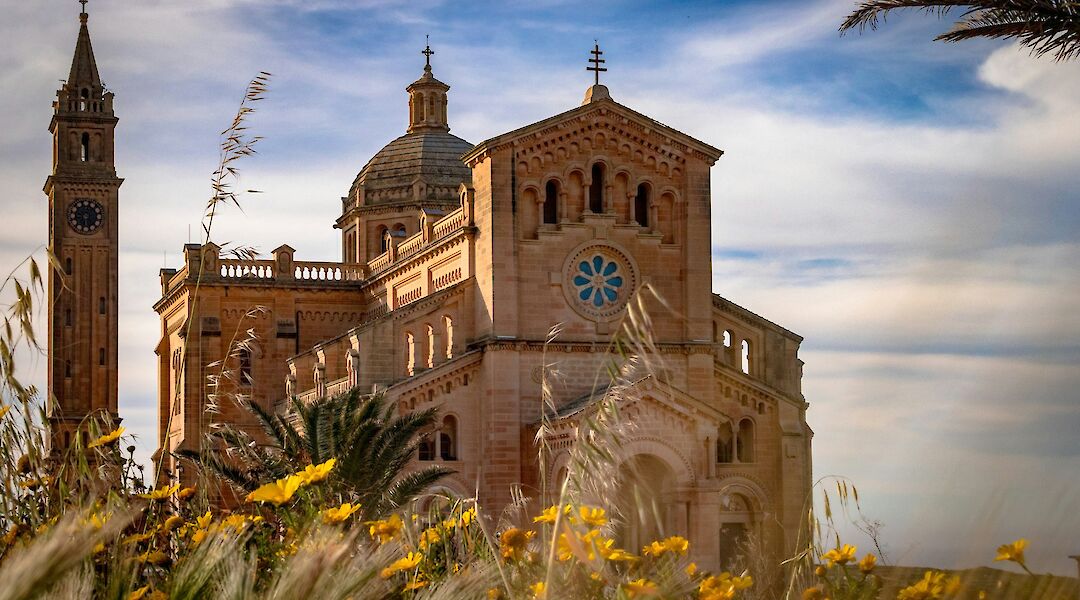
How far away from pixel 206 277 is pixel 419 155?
1381 cm

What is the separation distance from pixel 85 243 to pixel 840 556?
77783 millimetres

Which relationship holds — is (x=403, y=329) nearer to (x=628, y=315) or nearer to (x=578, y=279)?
(x=578, y=279)

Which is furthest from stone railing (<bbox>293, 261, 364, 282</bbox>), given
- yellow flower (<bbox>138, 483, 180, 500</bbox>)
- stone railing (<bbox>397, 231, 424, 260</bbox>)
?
yellow flower (<bbox>138, 483, 180, 500</bbox>)

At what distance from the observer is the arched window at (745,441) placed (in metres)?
45.8

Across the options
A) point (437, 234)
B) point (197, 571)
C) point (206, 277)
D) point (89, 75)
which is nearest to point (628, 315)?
point (197, 571)

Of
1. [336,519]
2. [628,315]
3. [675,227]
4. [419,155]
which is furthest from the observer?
[419,155]

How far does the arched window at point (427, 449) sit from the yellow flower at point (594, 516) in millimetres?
33933

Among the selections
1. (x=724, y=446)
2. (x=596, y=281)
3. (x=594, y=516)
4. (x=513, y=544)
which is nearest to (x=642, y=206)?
(x=596, y=281)

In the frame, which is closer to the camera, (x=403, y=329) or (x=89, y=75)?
(x=403, y=329)

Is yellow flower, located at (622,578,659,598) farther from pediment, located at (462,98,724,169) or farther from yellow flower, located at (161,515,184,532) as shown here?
pediment, located at (462,98,724,169)

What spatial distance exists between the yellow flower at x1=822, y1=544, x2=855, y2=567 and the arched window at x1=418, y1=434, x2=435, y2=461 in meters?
34.1

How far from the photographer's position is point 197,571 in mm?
6828

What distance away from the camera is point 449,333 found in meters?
44.7

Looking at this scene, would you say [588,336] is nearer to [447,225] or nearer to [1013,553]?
[447,225]
